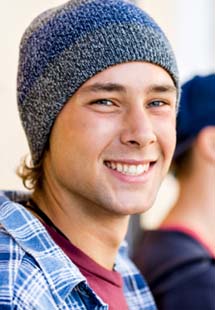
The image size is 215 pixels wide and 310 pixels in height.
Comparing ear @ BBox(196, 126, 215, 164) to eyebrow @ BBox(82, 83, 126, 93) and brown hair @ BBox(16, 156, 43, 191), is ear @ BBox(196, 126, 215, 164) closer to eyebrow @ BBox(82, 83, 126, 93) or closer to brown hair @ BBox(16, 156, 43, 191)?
brown hair @ BBox(16, 156, 43, 191)

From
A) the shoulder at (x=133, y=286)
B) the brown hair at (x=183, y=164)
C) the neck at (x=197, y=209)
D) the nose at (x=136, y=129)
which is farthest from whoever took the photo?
the brown hair at (x=183, y=164)

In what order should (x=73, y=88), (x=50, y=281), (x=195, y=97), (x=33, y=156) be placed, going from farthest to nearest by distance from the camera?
(x=195, y=97), (x=33, y=156), (x=73, y=88), (x=50, y=281)

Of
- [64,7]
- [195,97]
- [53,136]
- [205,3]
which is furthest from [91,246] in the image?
[205,3]

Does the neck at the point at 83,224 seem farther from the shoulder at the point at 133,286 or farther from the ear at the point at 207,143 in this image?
the ear at the point at 207,143

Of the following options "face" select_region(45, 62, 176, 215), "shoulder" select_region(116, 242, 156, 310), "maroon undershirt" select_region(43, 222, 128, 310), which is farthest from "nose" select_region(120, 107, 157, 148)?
"shoulder" select_region(116, 242, 156, 310)

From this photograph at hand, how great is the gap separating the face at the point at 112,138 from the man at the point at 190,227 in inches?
20.7

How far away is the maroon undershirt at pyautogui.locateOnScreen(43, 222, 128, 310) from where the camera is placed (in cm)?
188

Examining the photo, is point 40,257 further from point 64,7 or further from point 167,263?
point 167,263

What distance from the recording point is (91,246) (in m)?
1.95

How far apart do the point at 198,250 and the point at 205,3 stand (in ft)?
6.88

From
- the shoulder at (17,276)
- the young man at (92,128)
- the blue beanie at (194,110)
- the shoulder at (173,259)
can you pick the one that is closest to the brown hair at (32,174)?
the young man at (92,128)

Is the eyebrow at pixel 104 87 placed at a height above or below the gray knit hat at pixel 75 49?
below

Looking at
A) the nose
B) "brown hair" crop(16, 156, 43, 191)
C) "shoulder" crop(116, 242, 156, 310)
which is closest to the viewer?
the nose

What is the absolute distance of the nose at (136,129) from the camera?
1856 millimetres
